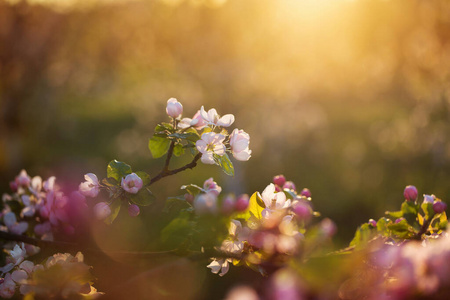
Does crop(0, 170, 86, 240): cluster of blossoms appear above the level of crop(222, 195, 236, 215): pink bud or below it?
below

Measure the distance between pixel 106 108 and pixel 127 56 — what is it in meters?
5.03

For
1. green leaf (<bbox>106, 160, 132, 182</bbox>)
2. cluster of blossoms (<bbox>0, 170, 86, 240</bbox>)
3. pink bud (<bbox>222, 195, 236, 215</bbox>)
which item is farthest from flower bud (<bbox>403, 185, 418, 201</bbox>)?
cluster of blossoms (<bbox>0, 170, 86, 240</bbox>)

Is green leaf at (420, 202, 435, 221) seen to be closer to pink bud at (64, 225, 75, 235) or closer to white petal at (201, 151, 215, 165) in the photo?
white petal at (201, 151, 215, 165)

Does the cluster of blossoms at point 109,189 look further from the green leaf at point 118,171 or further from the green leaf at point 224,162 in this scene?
the green leaf at point 224,162

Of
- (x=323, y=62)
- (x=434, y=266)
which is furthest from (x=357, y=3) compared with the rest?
(x=434, y=266)

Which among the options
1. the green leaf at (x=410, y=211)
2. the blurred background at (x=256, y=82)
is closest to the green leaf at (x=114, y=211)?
the green leaf at (x=410, y=211)

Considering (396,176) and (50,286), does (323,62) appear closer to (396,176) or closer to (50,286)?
(396,176)

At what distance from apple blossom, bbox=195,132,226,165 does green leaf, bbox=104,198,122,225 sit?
0.27m

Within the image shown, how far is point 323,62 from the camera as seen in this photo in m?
11.9

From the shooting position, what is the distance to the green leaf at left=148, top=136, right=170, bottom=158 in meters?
1.21

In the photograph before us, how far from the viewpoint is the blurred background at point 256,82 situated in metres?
7.41

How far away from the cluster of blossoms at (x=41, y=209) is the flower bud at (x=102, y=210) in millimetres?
64

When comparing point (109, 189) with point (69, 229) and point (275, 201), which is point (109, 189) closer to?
point (69, 229)

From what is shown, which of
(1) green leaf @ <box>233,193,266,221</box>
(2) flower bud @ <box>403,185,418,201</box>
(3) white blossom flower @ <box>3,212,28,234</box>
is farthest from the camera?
(3) white blossom flower @ <box>3,212,28,234</box>
